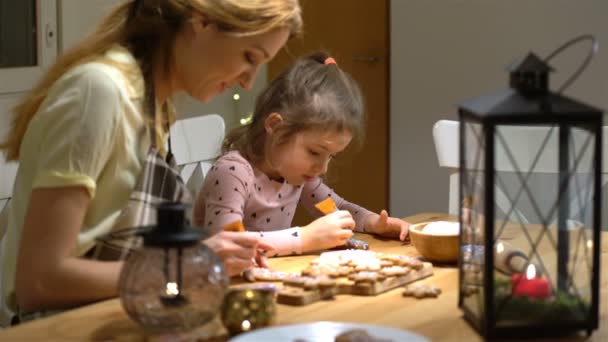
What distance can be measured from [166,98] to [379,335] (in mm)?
727

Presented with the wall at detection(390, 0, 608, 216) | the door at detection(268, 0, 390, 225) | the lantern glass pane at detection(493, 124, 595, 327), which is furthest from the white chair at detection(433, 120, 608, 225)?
the door at detection(268, 0, 390, 225)

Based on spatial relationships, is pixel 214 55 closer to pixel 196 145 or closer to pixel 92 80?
pixel 92 80

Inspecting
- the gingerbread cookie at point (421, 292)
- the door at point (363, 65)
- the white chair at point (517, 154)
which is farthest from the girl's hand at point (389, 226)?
the door at point (363, 65)

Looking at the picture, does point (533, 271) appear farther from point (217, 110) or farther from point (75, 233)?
point (217, 110)

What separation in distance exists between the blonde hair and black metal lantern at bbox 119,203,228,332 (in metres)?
0.47

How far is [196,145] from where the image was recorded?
2.60 m

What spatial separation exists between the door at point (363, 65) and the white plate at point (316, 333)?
375 cm

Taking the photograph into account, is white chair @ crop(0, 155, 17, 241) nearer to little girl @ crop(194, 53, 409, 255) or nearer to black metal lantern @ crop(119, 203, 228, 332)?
little girl @ crop(194, 53, 409, 255)

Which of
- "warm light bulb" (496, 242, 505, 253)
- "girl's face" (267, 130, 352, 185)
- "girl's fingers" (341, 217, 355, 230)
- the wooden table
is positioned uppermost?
"girl's face" (267, 130, 352, 185)

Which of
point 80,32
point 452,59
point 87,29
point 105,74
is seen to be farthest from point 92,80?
point 452,59

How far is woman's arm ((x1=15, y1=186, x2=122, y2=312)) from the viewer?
1.50 metres

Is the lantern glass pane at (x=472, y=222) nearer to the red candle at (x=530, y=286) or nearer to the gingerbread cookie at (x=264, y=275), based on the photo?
the red candle at (x=530, y=286)

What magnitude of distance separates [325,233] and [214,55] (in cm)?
48

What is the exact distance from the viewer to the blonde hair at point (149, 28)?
5.48ft
